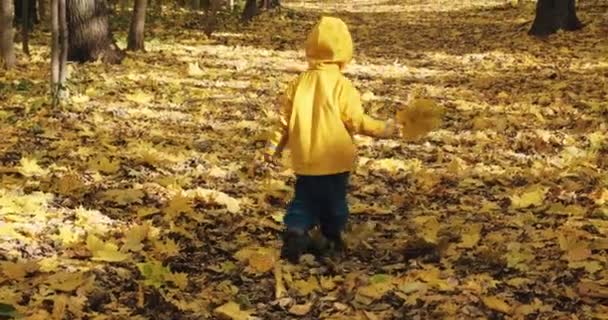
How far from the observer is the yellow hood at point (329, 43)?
4.36 meters

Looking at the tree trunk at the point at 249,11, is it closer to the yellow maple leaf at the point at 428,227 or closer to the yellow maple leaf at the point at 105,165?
the yellow maple leaf at the point at 105,165

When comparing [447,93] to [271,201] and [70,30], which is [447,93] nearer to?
[271,201]

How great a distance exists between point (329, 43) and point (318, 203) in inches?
36.7

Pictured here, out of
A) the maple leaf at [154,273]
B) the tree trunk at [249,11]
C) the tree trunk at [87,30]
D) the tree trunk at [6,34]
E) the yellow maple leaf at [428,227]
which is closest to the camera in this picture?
the maple leaf at [154,273]

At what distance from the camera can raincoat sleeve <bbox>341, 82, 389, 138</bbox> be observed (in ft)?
14.4

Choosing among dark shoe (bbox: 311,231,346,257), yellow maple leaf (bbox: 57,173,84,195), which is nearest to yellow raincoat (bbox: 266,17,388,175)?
dark shoe (bbox: 311,231,346,257)

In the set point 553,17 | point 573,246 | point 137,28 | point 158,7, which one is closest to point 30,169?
point 573,246

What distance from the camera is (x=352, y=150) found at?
14.7 feet

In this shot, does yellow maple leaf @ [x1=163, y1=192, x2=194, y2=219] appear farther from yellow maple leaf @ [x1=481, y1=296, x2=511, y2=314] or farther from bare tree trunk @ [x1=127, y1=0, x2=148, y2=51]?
bare tree trunk @ [x1=127, y1=0, x2=148, y2=51]

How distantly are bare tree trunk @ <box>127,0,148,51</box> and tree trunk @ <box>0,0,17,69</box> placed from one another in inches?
98.7

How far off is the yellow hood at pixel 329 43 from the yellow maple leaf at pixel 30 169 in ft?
9.30

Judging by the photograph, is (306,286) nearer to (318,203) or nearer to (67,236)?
(318,203)

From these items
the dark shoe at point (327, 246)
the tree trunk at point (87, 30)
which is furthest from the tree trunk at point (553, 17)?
the dark shoe at point (327, 246)

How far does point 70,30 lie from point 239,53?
10.5 ft
